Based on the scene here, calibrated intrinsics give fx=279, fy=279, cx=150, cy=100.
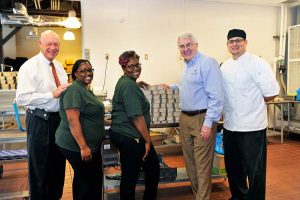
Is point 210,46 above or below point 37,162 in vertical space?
above

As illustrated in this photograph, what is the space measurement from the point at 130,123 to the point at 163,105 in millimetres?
1359

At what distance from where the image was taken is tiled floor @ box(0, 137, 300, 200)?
10.7 feet

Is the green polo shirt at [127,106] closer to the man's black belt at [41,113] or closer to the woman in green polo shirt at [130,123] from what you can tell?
the woman in green polo shirt at [130,123]

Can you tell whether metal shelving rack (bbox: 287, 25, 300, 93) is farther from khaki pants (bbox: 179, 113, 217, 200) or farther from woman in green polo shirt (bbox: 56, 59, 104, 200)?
woman in green polo shirt (bbox: 56, 59, 104, 200)

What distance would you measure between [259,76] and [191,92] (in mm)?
611

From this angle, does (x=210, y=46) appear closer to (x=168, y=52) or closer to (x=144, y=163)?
(x=168, y=52)

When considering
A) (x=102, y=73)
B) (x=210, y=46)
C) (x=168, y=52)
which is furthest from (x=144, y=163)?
(x=210, y=46)

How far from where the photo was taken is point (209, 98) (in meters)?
2.39

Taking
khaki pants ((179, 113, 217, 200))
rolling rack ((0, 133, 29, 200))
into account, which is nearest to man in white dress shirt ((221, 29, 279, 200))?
khaki pants ((179, 113, 217, 200))

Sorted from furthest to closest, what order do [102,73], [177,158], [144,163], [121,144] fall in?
[102,73]
[177,158]
[144,163]
[121,144]

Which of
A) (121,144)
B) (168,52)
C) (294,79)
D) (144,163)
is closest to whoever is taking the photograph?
(121,144)

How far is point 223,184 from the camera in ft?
11.9

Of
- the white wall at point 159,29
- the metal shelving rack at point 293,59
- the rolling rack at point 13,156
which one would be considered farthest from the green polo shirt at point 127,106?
the metal shelving rack at point 293,59

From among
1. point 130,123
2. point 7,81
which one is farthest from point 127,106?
point 7,81
